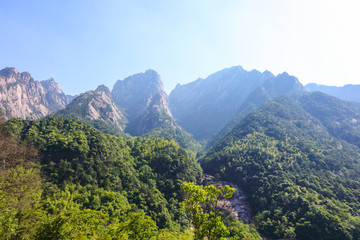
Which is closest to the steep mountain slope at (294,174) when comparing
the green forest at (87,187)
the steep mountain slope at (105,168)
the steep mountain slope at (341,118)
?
the steep mountain slope at (341,118)

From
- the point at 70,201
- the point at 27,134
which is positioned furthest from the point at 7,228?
the point at 27,134

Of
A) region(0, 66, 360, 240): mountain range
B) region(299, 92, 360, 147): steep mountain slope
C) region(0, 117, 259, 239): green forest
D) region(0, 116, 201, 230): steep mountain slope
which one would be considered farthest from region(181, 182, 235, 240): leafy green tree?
region(299, 92, 360, 147): steep mountain slope

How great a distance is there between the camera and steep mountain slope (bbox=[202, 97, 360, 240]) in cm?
7488

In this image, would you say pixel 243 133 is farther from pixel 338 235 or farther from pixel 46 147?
pixel 46 147

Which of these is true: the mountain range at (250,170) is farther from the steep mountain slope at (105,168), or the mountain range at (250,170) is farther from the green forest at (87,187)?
the green forest at (87,187)

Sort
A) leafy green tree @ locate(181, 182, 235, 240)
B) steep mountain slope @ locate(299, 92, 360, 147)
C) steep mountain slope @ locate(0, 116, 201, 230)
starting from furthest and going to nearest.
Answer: steep mountain slope @ locate(299, 92, 360, 147), steep mountain slope @ locate(0, 116, 201, 230), leafy green tree @ locate(181, 182, 235, 240)

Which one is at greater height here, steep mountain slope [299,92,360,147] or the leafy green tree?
the leafy green tree

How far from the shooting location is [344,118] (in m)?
173

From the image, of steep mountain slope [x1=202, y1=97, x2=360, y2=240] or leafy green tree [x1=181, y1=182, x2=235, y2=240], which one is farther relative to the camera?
steep mountain slope [x1=202, y1=97, x2=360, y2=240]

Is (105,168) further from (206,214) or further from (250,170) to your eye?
(250,170)

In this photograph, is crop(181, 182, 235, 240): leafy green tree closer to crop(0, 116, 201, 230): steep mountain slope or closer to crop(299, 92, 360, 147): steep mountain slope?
crop(0, 116, 201, 230): steep mountain slope

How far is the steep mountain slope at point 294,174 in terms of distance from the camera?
7488cm

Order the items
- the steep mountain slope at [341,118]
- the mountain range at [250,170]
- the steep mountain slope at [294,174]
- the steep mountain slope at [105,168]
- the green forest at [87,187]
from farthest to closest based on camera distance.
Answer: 1. the steep mountain slope at [341,118]
2. the mountain range at [250,170]
3. the steep mountain slope at [294,174]
4. the steep mountain slope at [105,168]
5. the green forest at [87,187]

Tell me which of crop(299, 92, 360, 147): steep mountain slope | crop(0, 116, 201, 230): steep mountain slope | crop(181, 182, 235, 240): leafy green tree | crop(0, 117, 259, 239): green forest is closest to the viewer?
crop(181, 182, 235, 240): leafy green tree
